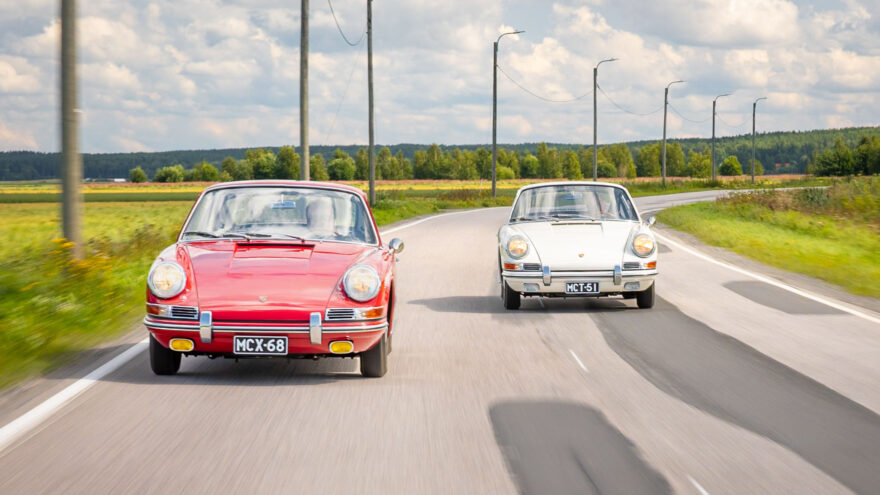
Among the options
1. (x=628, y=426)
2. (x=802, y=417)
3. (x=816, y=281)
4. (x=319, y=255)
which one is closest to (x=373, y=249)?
(x=319, y=255)

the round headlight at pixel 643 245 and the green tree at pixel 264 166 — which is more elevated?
the green tree at pixel 264 166

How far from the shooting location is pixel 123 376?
22.2ft

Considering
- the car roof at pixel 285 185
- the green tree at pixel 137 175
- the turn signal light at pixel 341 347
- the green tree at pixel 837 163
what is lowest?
the turn signal light at pixel 341 347

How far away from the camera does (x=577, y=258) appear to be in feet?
33.7

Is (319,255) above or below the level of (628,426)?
above

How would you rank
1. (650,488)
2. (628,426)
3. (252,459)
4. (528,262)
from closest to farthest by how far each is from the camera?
1. (650,488)
2. (252,459)
3. (628,426)
4. (528,262)

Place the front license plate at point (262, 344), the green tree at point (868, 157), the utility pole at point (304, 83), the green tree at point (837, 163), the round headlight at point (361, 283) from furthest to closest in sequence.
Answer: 1. the green tree at point (837, 163)
2. the green tree at point (868, 157)
3. the utility pole at point (304, 83)
4. the round headlight at point (361, 283)
5. the front license plate at point (262, 344)

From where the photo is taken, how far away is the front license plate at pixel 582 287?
10.2 m

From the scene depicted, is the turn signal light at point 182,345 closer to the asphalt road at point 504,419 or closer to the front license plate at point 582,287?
the asphalt road at point 504,419

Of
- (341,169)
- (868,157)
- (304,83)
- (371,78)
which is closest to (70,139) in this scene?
(304,83)

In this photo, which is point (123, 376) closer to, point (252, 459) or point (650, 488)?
point (252, 459)

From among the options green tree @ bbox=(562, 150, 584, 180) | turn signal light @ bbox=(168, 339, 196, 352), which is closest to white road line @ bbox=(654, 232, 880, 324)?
turn signal light @ bbox=(168, 339, 196, 352)

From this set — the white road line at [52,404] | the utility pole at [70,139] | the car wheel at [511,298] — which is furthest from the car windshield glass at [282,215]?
the utility pole at [70,139]

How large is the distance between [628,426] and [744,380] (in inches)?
71.2
